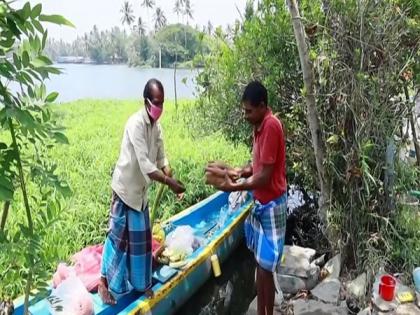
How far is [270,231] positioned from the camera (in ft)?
9.73

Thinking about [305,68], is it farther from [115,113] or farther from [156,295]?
[115,113]

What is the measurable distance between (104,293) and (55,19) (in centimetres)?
252

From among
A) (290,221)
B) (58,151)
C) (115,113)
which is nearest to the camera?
(290,221)

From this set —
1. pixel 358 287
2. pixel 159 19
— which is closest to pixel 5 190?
pixel 358 287

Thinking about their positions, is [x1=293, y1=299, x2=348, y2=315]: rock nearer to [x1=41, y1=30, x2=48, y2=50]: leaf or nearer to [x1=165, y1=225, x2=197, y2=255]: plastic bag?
[x1=165, y1=225, x2=197, y2=255]: plastic bag

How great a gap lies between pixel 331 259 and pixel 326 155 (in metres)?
0.96

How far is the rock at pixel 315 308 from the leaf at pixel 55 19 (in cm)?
308

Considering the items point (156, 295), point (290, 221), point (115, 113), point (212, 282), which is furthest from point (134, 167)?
point (115, 113)

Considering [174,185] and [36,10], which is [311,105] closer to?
[174,185]

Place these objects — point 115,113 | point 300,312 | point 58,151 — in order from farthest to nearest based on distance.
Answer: point 115,113 → point 58,151 → point 300,312

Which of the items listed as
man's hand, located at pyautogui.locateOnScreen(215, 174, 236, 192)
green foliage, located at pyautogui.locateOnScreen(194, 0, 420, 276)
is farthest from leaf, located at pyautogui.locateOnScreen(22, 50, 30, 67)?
green foliage, located at pyautogui.locateOnScreen(194, 0, 420, 276)

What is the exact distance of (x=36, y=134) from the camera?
117 centimetres

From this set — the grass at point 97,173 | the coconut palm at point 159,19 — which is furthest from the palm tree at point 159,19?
the grass at point 97,173

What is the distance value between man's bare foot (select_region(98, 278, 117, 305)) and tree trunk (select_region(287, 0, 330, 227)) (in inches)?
77.4
